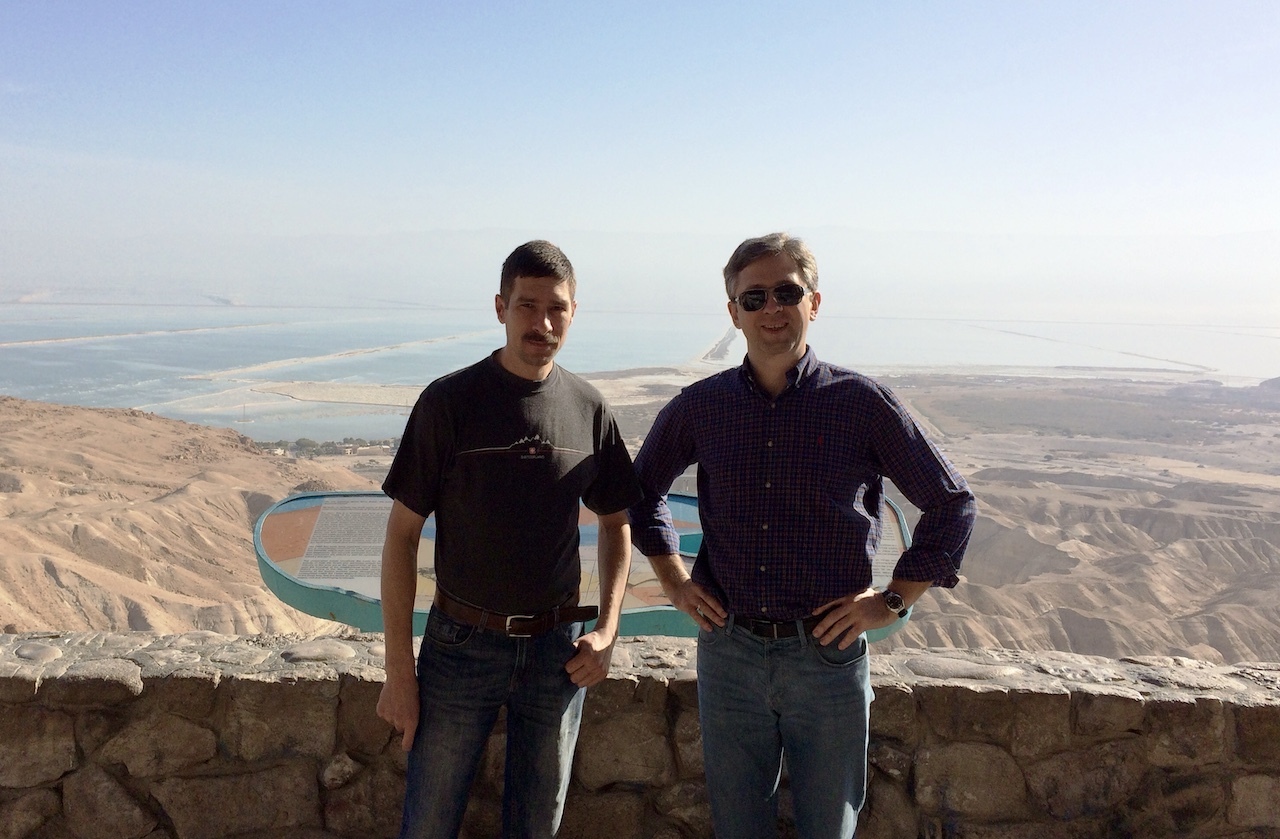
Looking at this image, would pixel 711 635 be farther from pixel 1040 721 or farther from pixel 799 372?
pixel 1040 721

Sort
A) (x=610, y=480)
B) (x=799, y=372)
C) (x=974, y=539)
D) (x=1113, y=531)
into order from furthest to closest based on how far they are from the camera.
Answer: (x=1113, y=531), (x=974, y=539), (x=610, y=480), (x=799, y=372)

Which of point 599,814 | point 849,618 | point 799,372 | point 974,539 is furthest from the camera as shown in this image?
point 974,539

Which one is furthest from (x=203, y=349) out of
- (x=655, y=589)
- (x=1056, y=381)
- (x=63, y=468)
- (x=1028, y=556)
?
(x=655, y=589)

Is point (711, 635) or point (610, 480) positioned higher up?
point (610, 480)

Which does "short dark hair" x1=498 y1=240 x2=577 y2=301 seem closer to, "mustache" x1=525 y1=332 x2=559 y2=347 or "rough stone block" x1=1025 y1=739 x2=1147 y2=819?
"mustache" x1=525 y1=332 x2=559 y2=347

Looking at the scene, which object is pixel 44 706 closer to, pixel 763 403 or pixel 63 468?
pixel 763 403

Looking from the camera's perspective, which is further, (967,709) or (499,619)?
(967,709)

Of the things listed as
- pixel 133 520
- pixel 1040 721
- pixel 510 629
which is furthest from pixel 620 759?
pixel 133 520
